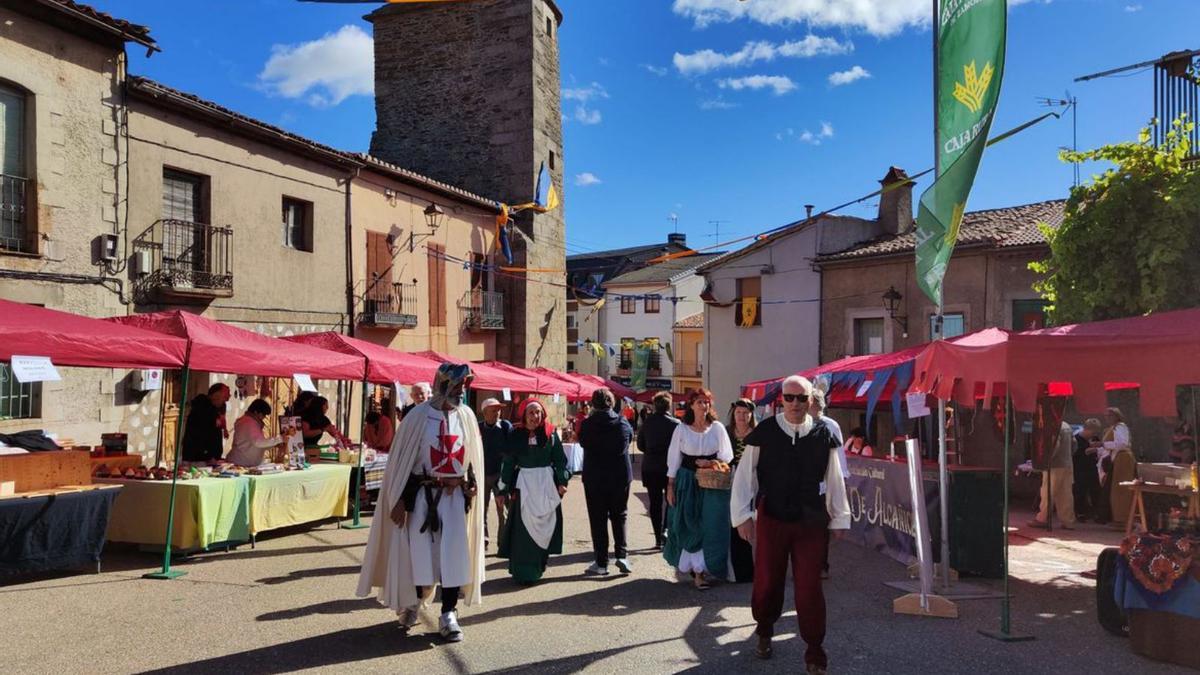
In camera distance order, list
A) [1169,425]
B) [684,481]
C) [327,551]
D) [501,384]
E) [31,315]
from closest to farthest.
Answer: [31,315] < [684,481] < [327,551] < [501,384] < [1169,425]

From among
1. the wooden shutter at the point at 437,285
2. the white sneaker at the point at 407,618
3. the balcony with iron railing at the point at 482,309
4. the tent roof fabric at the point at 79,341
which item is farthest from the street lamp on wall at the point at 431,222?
the white sneaker at the point at 407,618

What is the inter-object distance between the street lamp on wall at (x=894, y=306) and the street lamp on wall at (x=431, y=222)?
11522mm

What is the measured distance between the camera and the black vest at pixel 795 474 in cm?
523

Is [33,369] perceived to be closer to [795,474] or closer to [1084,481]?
[795,474]

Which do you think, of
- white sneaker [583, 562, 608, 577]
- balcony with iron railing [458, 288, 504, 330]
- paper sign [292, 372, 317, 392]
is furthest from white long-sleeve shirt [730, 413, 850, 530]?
balcony with iron railing [458, 288, 504, 330]

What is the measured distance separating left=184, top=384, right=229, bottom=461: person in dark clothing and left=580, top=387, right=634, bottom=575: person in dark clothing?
4458 millimetres

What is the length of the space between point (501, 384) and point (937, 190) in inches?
320

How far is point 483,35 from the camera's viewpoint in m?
26.1

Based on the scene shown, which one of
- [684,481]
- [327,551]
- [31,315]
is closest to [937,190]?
[684,481]

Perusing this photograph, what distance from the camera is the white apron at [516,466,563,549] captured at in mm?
7641

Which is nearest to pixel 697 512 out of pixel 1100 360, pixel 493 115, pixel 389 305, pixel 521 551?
pixel 521 551

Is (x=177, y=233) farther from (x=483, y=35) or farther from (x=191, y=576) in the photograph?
(x=483, y=35)

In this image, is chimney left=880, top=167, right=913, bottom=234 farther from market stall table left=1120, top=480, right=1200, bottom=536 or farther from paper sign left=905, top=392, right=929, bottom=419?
paper sign left=905, top=392, right=929, bottom=419

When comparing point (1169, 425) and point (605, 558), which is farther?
point (1169, 425)
